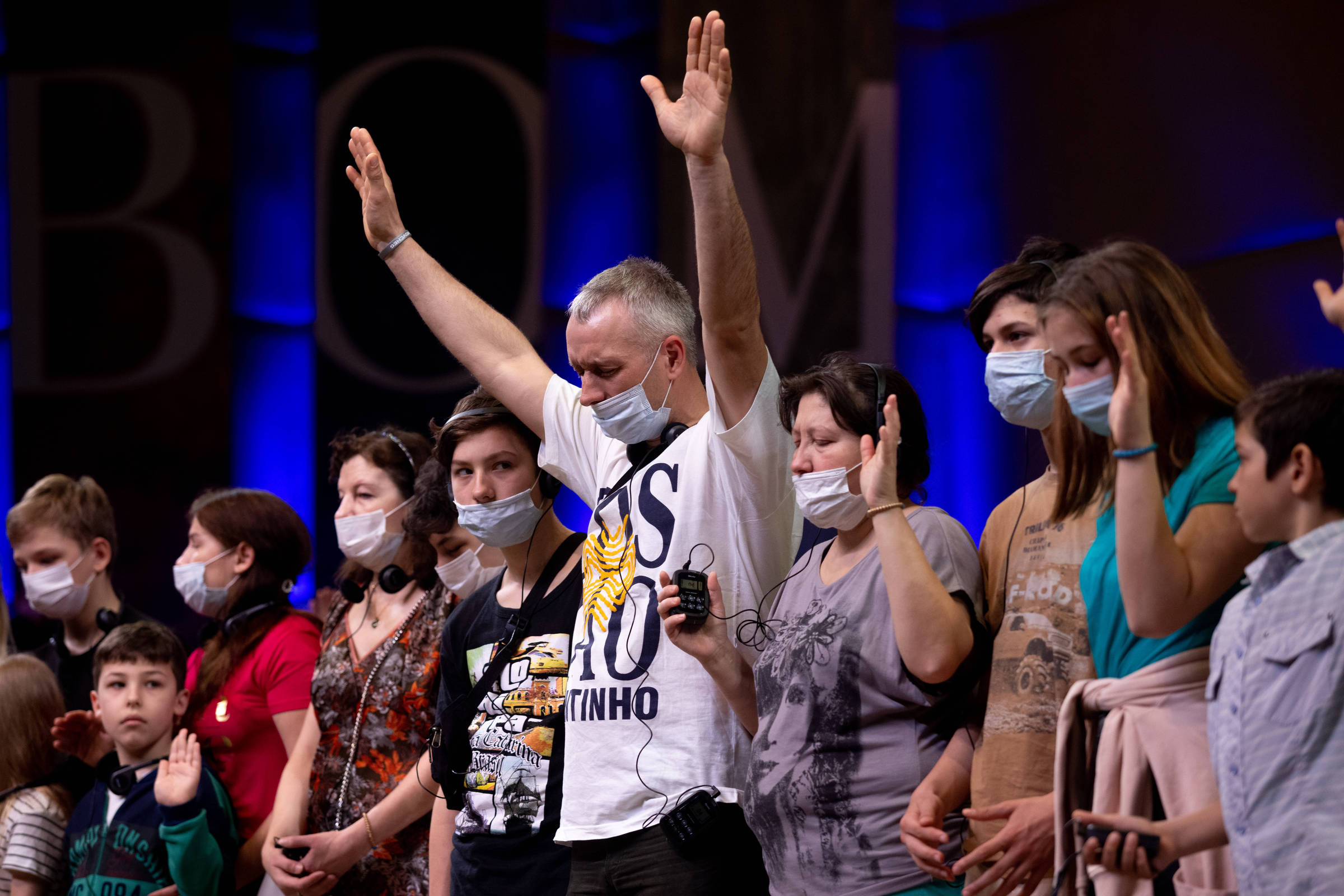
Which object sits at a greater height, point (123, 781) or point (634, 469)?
point (634, 469)

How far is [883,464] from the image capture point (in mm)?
1949

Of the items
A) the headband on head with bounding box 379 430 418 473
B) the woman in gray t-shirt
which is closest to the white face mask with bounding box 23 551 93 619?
the headband on head with bounding box 379 430 418 473

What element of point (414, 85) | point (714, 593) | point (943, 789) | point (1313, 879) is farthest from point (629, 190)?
point (1313, 879)

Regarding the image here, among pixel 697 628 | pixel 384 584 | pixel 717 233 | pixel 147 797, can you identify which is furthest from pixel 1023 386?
pixel 147 797

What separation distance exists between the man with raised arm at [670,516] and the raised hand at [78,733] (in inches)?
57.6

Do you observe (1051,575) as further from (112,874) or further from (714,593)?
(112,874)

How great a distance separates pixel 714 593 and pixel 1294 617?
959mm

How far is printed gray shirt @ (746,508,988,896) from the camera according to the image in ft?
6.35

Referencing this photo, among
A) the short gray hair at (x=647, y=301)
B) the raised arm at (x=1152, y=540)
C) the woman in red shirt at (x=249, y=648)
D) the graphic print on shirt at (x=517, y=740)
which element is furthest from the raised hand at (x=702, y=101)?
the woman in red shirt at (x=249, y=648)

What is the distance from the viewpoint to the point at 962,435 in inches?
195

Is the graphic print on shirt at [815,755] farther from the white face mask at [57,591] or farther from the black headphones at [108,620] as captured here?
the white face mask at [57,591]

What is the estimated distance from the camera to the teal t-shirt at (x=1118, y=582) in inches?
66.3

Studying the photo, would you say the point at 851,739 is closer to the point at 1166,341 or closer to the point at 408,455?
the point at 1166,341

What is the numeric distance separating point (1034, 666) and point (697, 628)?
55 cm
